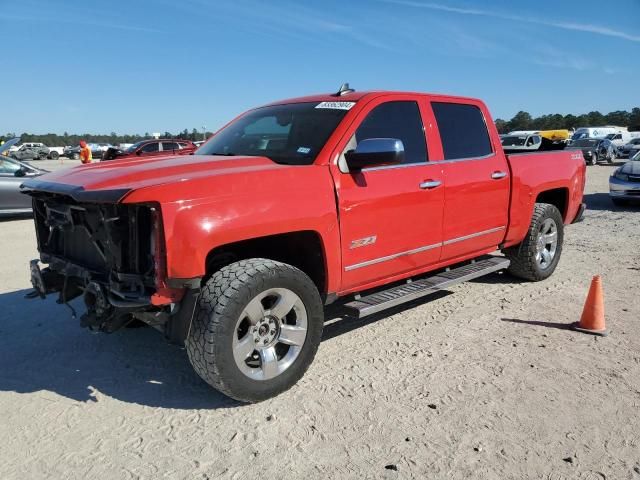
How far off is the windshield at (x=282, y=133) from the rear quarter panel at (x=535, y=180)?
2.23 m

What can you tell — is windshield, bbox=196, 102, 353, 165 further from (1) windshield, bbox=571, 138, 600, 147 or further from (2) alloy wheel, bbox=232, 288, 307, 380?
(1) windshield, bbox=571, 138, 600, 147

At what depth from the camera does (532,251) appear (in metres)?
5.81

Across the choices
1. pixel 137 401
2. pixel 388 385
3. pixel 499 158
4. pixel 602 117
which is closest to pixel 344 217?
pixel 388 385

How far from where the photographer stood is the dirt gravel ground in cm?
274

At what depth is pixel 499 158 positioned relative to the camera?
5246 mm

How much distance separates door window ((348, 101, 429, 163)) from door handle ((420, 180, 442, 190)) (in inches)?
8.1

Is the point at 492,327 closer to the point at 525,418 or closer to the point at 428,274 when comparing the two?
the point at 428,274

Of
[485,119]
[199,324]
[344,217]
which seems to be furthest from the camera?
[485,119]

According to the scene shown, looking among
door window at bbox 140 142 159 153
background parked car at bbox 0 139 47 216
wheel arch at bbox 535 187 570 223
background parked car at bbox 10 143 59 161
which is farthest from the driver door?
background parked car at bbox 10 143 59 161

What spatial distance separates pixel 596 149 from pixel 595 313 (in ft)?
93.1

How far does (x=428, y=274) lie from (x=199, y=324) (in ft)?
8.51

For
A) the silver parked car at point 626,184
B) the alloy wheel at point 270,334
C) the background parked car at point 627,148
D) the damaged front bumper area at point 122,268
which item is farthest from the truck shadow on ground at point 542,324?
the background parked car at point 627,148

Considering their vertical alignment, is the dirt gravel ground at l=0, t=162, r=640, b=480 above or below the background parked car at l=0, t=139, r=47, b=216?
below

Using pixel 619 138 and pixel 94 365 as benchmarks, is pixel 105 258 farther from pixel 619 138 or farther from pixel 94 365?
pixel 619 138
